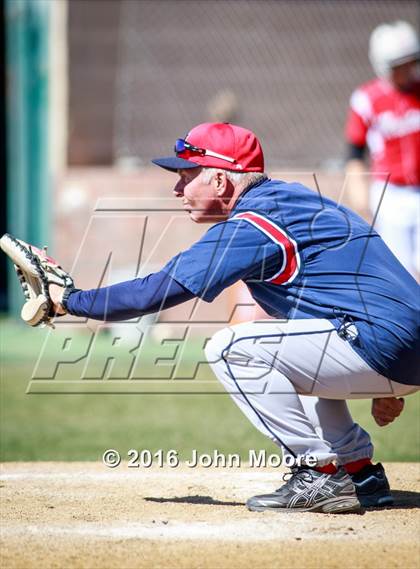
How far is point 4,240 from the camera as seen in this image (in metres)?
4.53

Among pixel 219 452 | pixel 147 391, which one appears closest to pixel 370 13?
pixel 147 391

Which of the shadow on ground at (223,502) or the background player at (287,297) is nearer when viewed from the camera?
the background player at (287,297)

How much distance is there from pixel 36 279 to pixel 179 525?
1.19 metres

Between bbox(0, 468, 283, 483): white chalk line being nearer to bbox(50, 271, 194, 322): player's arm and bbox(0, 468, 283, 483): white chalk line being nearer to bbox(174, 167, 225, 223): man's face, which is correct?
bbox(50, 271, 194, 322): player's arm

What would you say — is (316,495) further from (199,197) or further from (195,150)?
(195,150)

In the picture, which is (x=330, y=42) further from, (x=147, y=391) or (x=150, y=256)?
(x=147, y=391)

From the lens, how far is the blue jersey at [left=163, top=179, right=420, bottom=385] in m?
4.10

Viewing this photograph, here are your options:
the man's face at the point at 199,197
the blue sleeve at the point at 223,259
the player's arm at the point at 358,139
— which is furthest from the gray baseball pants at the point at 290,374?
the player's arm at the point at 358,139

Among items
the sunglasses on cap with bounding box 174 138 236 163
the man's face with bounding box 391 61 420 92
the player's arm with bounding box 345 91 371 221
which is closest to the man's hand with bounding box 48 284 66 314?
the sunglasses on cap with bounding box 174 138 236 163

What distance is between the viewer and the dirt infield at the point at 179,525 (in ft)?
12.0

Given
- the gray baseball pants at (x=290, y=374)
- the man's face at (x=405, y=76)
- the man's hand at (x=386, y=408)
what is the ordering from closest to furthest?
the gray baseball pants at (x=290, y=374) → the man's hand at (x=386, y=408) → the man's face at (x=405, y=76)

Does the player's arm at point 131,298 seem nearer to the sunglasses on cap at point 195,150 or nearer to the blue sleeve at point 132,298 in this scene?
the blue sleeve at point 132,298

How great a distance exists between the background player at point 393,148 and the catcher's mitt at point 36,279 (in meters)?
4.16

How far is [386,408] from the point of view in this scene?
4598mm
